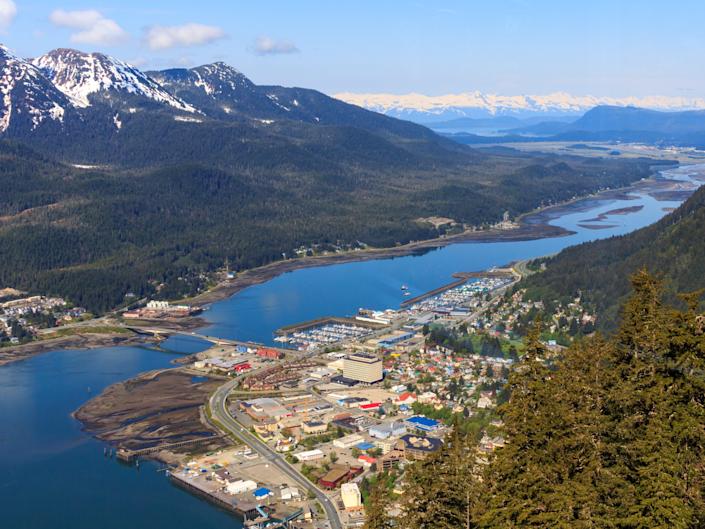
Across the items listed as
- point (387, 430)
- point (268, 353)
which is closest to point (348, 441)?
point (387, 430)

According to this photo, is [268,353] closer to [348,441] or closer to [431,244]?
[348,441]

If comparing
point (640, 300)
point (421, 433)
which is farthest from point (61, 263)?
point (640, 300)

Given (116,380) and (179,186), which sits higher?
(179,186)

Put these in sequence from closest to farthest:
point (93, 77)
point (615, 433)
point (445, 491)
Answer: point (615, 433)
point (445, 491)
point (93, 77)

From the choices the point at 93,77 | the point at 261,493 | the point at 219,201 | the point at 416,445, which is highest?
the point at 93,77

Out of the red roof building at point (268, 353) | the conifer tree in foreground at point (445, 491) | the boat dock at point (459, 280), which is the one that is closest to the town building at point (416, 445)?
the red roof building at point (268, 353)

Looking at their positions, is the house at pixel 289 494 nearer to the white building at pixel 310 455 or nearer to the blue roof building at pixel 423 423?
the white building at pixel 310 455

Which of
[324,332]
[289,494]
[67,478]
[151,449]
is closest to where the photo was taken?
[289,494]

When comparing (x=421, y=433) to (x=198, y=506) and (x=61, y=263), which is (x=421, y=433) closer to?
(x=198, y=506)
